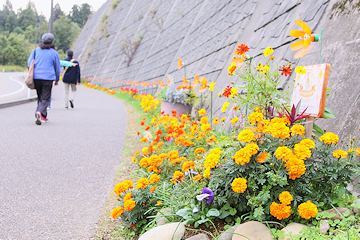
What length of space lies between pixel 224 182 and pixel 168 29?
1133cm

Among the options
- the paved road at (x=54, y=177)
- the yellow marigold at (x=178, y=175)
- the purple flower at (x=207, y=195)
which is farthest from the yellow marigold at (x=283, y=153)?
the paved road at (x=54, y=177)

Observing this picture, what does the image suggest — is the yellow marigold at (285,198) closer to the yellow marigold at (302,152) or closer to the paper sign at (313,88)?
the yellow marigold at (302,152)

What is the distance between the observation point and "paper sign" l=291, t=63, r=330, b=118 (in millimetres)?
2096

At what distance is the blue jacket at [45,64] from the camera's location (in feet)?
20.2

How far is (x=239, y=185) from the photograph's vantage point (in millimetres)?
1790

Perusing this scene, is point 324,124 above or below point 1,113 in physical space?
above

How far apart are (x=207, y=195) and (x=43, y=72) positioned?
5.39 m

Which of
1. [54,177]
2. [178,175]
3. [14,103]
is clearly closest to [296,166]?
[178,175]

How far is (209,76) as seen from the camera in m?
6.02

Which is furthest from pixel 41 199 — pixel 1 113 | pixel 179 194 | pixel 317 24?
pixel 1 113

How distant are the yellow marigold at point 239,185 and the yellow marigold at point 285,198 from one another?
0.71 ft

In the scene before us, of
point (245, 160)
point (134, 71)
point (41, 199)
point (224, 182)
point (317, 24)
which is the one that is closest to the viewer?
point (245, 160)

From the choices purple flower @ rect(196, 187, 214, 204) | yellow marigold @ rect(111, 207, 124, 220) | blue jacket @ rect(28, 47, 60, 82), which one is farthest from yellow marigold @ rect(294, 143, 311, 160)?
blue jacket @ rect(28, 47, 60, 82)

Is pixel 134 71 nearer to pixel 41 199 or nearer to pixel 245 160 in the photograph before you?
pixel 41 199
